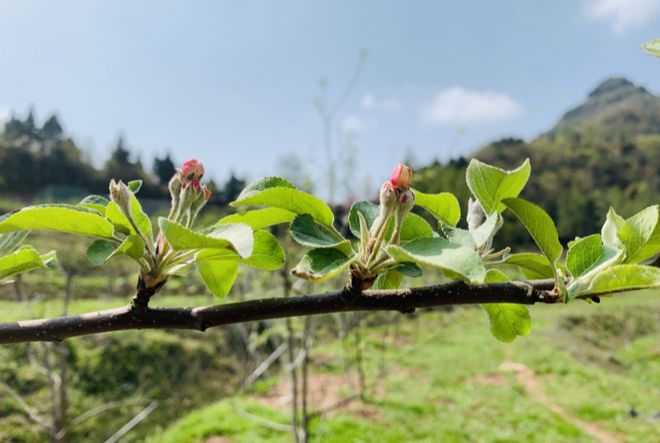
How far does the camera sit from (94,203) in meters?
0.73

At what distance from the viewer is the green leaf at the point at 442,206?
0.72 metres

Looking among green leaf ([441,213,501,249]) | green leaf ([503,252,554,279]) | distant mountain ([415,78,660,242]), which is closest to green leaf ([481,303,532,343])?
green leaf ([503,252,554,279])

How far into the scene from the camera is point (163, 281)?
651 mm

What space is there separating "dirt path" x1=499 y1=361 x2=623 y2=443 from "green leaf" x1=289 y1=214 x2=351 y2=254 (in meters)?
7.70

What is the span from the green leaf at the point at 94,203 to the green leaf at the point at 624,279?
25.6 inches

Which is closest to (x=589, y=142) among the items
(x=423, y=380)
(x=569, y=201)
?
(x=569, y=201)

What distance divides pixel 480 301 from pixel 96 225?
1.62 feet

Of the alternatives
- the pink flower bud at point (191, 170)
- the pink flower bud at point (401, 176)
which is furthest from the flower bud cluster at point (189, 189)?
the pink flower bud at point (401, 176)

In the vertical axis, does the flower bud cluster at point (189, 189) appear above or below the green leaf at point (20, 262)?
above

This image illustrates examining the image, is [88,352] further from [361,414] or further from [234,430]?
[361,414]

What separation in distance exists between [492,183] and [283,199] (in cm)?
28

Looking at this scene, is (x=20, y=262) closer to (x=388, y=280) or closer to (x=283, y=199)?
(x=283, y=199)

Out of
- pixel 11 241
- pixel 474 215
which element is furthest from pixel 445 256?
pixel 11 241

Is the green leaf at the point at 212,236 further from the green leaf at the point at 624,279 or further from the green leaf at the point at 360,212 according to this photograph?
the green leaf at the point at 624,279
